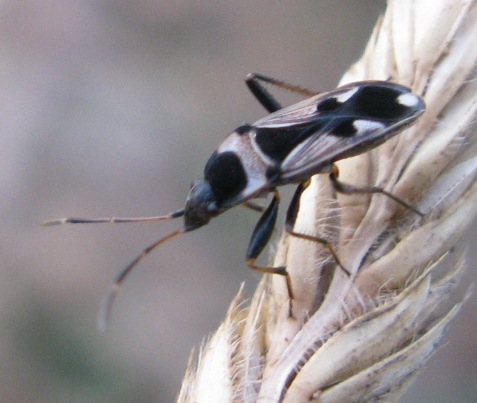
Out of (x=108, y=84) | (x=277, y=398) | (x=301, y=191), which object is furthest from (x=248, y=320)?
(x=108, y=84)

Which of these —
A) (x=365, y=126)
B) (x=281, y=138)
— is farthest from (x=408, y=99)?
(x=281, y=138)

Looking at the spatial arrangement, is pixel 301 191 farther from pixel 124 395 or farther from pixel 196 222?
pixel 124 395

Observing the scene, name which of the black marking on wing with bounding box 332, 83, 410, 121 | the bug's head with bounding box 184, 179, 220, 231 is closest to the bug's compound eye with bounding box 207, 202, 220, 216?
the bug's head with bounding box 184, 179, 220, 231

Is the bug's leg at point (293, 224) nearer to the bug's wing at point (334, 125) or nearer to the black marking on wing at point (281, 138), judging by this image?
the bug's wing at point (334, 125)

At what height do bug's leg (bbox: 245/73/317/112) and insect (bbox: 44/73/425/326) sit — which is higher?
bug's leg (bbox: 245/73/317/112)

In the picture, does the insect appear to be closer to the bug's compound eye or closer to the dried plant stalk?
the bug's compound eye

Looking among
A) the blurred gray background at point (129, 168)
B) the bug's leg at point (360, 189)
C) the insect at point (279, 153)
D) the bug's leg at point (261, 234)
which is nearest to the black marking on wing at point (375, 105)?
the insect at point (279, 153)
